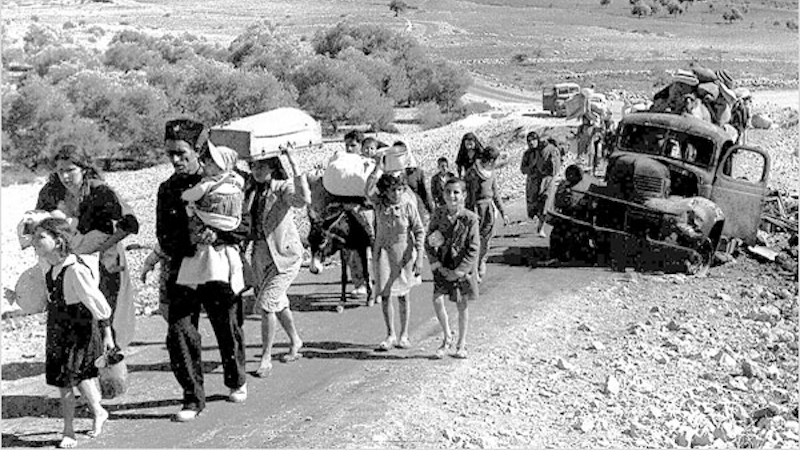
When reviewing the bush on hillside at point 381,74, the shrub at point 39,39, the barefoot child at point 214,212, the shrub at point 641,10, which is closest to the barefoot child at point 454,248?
the barefoot child at point 214,212

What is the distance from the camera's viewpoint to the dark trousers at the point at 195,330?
812 cm

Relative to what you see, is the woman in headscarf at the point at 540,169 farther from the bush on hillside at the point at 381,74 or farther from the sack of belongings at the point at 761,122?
the bush on hillside at the point at 381,74

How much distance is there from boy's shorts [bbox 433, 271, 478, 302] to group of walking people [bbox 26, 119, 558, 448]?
0.01 m

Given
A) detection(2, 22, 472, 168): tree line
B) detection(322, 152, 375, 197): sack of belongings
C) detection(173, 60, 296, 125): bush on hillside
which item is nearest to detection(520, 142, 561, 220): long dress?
detection(322, 152, 375, 197): sack of belongings

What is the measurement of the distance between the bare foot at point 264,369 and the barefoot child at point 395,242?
1.16 meters

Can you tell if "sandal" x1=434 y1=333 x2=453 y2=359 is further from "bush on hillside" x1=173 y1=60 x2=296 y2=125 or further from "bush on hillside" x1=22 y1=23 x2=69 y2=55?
"bush on hillside" x1=22 y1=23 x2=69 y2=55

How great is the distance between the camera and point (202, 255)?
8102 mm

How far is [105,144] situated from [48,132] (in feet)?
4.68

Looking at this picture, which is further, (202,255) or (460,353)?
(460,353)

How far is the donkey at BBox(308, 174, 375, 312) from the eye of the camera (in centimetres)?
1099

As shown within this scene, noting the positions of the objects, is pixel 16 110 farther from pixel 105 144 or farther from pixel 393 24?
pixel 393 24

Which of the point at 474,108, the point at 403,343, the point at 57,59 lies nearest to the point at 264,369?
the point at 403,343

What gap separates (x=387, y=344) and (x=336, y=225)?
147 centimetres

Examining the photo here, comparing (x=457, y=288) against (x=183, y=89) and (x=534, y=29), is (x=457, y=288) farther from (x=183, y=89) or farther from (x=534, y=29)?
(x=534, y=29)
